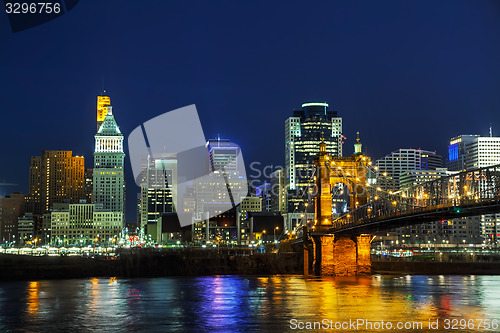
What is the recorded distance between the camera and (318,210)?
84.2 m

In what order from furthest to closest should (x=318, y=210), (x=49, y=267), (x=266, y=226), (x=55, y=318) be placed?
(x=266, y=226)
(x=49, y=267)
(x=318, y=210)
(x=55, y=318)

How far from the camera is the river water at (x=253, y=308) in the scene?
39.2 meters

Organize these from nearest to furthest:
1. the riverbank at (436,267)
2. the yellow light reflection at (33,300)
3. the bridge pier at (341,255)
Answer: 1. the yellow light reflection at (33,300)
2. the bridge pier at (341,255)
3. the riverbank at (436,267)

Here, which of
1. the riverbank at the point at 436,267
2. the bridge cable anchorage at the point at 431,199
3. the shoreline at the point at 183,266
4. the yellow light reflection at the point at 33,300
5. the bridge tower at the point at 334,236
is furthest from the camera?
the riverbank at the point at 436,267

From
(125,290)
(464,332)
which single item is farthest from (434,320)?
(125,290)

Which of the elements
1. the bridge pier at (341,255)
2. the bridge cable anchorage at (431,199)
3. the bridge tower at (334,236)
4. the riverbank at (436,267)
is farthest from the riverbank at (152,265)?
the bridge cable anchorage at (431,199)

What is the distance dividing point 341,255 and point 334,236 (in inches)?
107

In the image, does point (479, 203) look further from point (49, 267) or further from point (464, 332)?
point (49, 267)

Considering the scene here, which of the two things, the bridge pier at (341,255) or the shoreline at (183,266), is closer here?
the bridge pier at (341,255)

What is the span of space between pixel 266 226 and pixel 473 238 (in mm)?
57139

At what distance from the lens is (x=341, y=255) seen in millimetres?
82188

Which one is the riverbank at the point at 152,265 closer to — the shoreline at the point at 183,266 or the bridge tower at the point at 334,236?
the shoreline at the point at 183,266

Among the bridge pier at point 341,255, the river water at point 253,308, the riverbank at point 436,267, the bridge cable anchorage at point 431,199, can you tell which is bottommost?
the riverbank at point 436,267

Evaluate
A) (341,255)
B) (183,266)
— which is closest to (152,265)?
(183,266)
